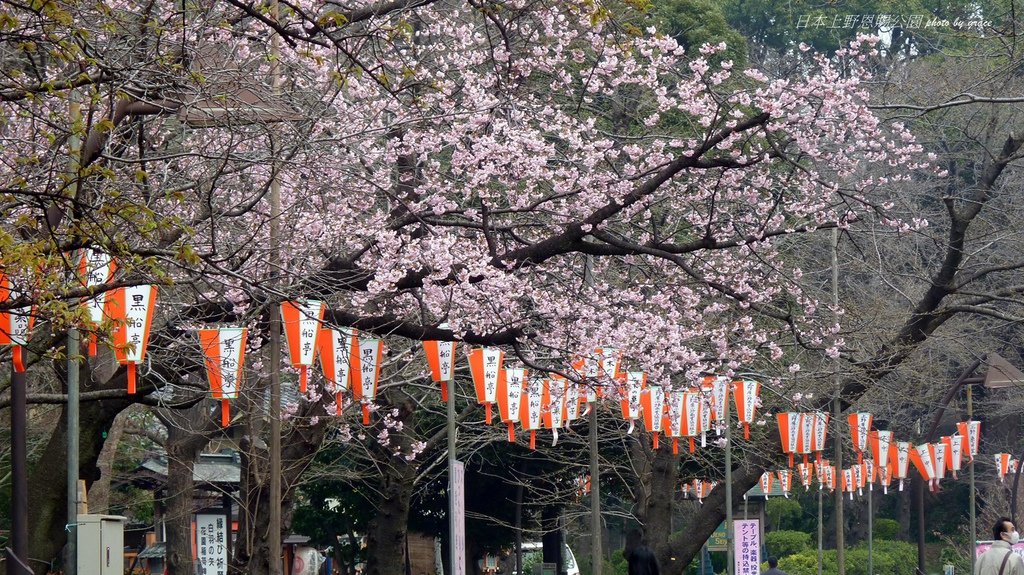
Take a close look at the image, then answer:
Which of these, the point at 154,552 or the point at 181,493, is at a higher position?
the point at 181,493

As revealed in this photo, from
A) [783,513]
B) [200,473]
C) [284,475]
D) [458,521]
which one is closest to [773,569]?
[458,521]

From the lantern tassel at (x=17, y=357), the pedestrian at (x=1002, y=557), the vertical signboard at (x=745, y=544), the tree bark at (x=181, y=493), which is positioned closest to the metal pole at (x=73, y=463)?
the lantern tassel at (x=17, y=357)

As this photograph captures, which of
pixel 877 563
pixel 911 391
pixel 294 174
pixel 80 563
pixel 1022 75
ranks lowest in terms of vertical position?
pixel 877 563

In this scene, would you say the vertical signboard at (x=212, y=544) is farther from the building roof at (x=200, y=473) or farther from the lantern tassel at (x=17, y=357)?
the lantern tassel at (x=17, y=357)

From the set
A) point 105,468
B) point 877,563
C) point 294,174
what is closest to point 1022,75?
point 294,174

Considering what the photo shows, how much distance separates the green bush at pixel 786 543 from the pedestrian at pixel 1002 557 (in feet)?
98.0

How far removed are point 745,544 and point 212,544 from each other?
9.83 meters

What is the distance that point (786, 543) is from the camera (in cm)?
4044

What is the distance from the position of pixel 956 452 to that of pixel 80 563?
75.3 ft

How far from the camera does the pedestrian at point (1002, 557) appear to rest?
1053 centimetres

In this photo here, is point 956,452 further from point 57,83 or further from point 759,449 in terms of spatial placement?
point 57,83

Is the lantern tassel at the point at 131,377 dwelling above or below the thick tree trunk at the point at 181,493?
above

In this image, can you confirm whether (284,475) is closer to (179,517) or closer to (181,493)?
(181,493)

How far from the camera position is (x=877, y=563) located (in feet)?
125
